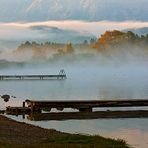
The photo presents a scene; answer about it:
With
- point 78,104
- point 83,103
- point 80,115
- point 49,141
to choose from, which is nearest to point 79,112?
point 80,115

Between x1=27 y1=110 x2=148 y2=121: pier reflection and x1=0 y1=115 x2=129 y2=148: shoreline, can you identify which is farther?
Result: x1=27 y1=110 x2=148 y2=121: pier reflection

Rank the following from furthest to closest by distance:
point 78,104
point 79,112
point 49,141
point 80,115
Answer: point 78,104 → point 79,112 → point 80,115 → point 49,141

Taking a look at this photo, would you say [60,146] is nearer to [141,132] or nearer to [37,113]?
[37,113]

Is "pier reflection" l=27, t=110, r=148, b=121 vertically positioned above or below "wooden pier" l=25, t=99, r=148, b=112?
below

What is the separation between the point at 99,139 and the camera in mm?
28312

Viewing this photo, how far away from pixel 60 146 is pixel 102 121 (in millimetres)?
20888

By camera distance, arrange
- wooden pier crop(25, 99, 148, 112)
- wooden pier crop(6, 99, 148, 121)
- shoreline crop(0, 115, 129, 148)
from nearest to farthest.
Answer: shoreline crop(0, 115, 129, 148) → wooden pier crop(6, 99, 148, 121) → wooden pier crop(25, 99, 148, 112)

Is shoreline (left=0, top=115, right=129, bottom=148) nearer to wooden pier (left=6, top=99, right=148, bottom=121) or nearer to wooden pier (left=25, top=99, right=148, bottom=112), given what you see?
wooden pier (left=6, top=99, right=148, bottom=121)

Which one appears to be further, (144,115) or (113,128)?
(113,128)

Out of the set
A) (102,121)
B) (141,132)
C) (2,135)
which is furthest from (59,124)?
(2,135)

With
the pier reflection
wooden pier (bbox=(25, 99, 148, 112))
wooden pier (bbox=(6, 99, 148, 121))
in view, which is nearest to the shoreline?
the pier reflection

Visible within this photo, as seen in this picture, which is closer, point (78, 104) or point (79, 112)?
point (79, 112)

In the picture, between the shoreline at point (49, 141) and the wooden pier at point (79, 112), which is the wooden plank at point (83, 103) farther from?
the shoreline at point (49, 141)

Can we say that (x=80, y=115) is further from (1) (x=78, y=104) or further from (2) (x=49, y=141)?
(2) (x=49, y=141)
